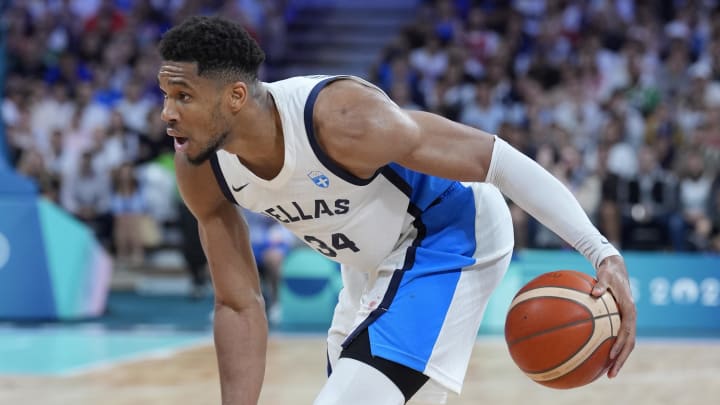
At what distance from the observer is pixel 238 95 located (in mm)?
2873

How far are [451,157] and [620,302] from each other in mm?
618

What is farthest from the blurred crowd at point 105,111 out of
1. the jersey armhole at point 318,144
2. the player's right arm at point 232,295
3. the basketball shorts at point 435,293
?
the jersey armhole at point 318,144

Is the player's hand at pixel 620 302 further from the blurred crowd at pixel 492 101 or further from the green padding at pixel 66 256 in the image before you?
the green padding at pixel 66 256

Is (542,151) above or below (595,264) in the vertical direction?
below

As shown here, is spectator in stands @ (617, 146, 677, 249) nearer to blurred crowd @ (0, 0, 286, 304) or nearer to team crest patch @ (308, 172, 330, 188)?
blurred crowd @ (0, 0, 286, 304)

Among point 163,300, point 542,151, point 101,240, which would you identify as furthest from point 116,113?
point 542,151

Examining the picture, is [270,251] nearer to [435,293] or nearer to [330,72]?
[330,72]

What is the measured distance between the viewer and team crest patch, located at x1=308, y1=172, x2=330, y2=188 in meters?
2.93

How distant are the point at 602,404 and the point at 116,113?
24.8 ft

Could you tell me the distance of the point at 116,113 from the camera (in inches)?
452

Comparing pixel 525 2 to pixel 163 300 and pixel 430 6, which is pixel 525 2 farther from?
pixel 163 300

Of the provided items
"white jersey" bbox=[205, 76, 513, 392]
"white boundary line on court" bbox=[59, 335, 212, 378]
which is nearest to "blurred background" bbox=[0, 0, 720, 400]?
"white boundary line on court" bbox=[59, 335, 212, 378]


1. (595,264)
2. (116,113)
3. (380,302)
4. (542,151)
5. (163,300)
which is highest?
(595,264)

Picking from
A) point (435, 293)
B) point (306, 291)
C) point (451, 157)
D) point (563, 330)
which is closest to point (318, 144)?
point (451, 157)
